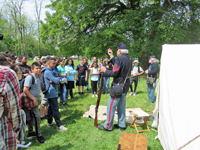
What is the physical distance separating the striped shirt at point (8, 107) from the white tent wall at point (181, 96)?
2.30 meters

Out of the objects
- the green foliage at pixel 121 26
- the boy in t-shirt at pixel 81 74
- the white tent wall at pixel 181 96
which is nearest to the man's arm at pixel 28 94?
the white tent wall at pixel 181 96

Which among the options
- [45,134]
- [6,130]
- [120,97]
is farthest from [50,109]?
[6,130]

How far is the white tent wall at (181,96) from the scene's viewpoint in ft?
6.57

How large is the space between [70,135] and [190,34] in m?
13.9

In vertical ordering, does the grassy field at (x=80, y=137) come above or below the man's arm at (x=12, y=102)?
below

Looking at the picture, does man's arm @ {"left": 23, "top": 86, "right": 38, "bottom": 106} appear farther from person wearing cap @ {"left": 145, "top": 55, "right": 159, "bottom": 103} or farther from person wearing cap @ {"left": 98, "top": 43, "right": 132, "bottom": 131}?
person wearing cap @ {"left": 145, "top": 55, "right": 159, "bottom": 103}

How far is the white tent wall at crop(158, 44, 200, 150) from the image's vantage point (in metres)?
2.00

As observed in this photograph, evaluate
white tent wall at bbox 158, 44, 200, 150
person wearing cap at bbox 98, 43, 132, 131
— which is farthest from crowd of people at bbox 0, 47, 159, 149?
white tent wall at bbox 158, 44, 200, 150

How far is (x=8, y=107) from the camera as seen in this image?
144 cm

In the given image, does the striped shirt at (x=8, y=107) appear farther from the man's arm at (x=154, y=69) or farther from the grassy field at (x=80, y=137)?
the man's arm at (x=154, y=69)

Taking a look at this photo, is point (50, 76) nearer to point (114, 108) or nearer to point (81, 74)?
point (114, 108)

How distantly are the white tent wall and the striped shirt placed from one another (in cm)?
230

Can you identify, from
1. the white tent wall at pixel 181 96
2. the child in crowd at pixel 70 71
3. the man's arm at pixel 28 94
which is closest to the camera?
the white tent wall at pixel 181 96

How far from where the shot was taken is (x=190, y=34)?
12.7 metres
